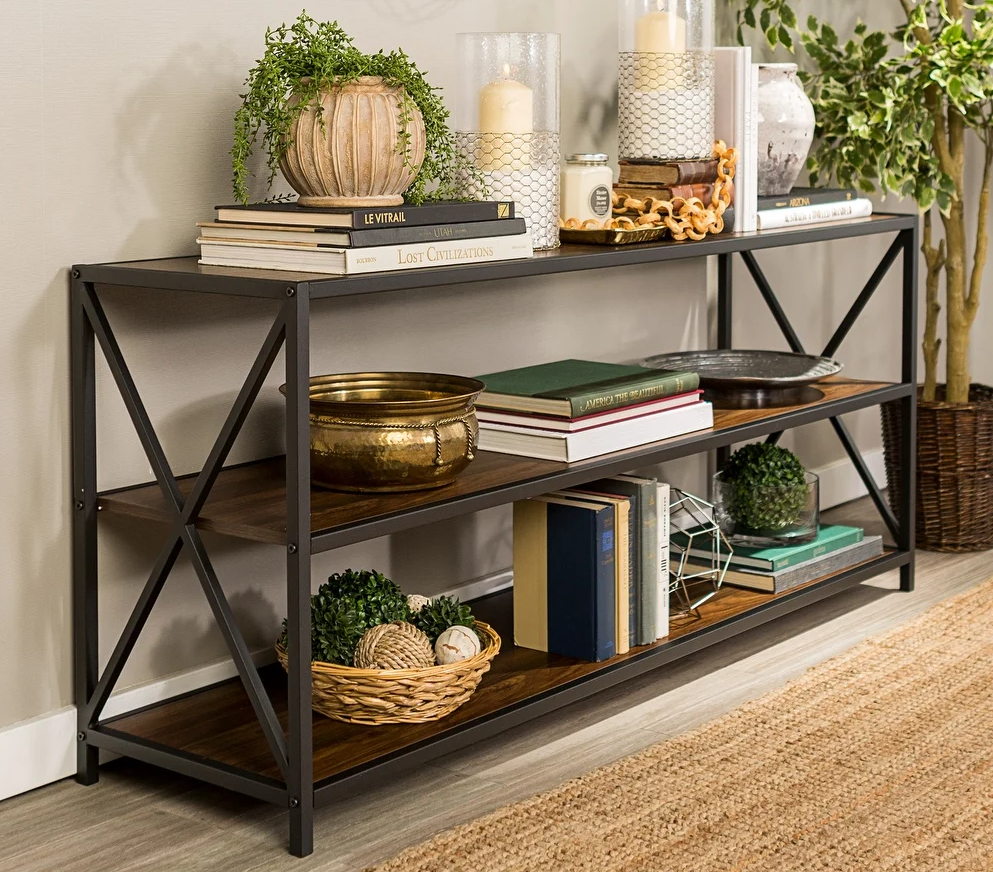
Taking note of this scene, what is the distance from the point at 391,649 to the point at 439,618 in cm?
14

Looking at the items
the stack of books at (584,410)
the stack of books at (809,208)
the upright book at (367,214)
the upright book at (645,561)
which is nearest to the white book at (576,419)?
the stack of books at (584,410)

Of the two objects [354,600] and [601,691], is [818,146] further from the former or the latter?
[354,600]

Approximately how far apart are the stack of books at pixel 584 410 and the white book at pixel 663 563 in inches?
4.0

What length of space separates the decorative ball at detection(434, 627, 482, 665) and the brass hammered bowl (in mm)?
211

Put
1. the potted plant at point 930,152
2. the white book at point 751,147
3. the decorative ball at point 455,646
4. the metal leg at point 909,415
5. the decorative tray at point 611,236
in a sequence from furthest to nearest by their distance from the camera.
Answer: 1. the potted plant at point 930,152
2. the metal leg at point 909,415
3. the white book at point 751,147
4. the decorative tray at point 611,236
5. the decorative ball at point 455,646

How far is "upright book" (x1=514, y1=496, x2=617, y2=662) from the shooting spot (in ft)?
6.92

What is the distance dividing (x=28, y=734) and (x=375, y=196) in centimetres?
83

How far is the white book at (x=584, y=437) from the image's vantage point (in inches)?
80.8

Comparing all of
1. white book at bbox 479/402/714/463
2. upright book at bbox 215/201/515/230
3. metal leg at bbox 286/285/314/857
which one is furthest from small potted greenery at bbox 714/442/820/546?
metal leg at bbox 286/285/314/857

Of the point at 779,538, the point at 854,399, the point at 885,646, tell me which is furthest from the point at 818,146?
the point at 885,646

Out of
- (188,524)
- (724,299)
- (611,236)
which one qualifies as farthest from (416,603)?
(724,299)

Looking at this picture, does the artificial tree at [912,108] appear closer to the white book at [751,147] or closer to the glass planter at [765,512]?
the white book at [751,147]

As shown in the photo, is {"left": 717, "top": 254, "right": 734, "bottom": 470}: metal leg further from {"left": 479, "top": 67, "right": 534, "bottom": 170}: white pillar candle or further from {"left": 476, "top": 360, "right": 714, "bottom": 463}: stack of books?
{"left": 479, "top": 67, "right": 534, "bottom": 170}: white pillar candle

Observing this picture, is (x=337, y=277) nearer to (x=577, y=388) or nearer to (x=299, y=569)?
(x=299, y=569)
